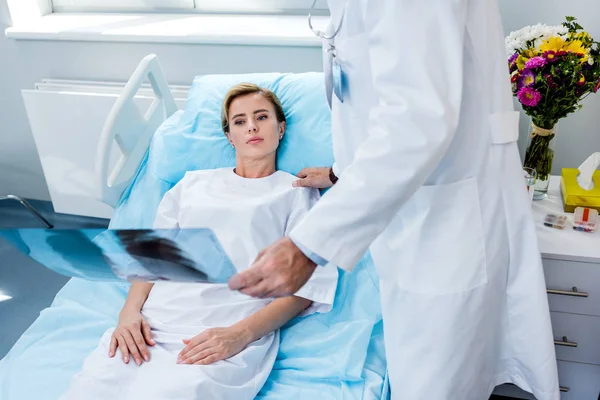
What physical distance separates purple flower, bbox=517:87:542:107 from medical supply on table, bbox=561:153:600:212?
0.28 m

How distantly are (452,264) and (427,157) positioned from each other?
1.05 feet

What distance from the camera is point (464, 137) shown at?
1.04 m

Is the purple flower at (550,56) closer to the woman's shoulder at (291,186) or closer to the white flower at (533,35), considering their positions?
the white flower at (533,35)

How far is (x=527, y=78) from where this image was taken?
148cm

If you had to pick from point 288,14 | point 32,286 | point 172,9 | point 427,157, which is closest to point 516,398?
point 427,157

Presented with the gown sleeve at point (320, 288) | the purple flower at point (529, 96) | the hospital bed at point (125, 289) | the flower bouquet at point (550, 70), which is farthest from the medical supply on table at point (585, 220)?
the gown sleeve at point (320, 288)

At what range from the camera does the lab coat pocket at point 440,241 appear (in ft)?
3.50

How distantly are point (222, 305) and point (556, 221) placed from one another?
964 millimetres

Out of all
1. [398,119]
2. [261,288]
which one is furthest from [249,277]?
[398,119]

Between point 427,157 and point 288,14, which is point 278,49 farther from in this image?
point 427,157

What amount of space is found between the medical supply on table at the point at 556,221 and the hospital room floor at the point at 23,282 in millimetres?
1918

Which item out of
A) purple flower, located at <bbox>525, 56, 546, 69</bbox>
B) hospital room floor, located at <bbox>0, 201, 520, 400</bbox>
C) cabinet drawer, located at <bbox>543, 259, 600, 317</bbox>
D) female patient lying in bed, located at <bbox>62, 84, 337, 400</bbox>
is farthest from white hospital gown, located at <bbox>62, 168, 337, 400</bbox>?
hospital room floor, located at <bbox>0, 201, 520, 400</bbox>

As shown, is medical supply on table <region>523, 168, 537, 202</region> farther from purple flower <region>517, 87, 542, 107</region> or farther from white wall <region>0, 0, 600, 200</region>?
white wall <region>0, 0, 600, 200</region>

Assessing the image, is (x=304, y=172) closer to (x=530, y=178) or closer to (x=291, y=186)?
(x=291, y=186)
